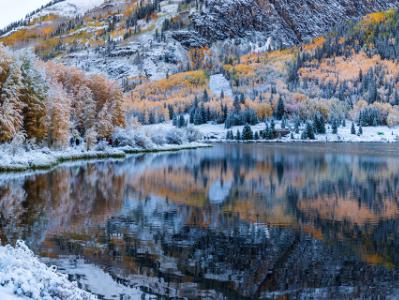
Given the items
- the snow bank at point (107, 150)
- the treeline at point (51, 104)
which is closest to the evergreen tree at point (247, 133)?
the snow bank at point (107, 150)

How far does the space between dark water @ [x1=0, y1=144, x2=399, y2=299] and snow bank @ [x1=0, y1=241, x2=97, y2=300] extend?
2190 mm

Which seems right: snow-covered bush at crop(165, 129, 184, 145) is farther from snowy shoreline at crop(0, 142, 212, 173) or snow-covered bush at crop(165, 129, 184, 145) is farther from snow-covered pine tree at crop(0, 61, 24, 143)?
snow-covered pine tree at crop(0, 61, 24, 143)

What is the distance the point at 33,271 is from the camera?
1346 cm

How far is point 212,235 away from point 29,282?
1191cm

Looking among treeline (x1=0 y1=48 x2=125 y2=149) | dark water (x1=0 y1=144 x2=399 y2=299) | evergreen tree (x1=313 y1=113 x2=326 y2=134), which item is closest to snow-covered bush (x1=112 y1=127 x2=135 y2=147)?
treeline (x1=0 y1=48 x2=125 y2=149)

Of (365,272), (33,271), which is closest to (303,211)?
(365,272)

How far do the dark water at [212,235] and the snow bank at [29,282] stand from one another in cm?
219

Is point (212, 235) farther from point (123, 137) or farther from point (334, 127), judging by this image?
point (334, 127)

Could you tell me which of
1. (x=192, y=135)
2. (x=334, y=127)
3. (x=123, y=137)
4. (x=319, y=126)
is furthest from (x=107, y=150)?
(x=334, y=127)

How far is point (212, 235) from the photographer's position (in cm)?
2342

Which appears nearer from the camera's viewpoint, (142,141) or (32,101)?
(32,101)

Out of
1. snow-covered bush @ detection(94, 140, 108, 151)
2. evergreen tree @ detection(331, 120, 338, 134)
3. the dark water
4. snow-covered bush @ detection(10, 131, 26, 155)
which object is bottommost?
the dark water

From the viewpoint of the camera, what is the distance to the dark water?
53.7ft

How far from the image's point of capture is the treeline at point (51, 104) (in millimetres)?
52531
